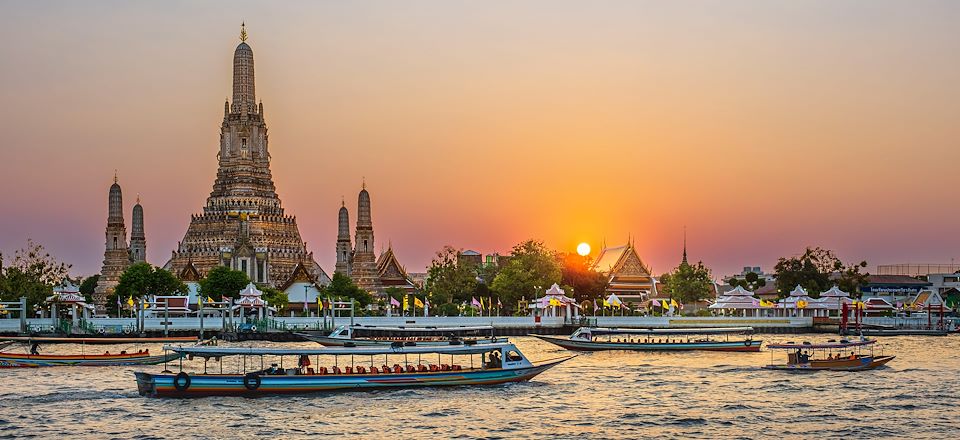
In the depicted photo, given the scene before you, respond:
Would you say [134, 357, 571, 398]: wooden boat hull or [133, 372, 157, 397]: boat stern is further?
[133, 372, 157, 397]: boat stern

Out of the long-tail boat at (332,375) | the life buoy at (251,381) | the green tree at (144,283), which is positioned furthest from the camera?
the green tree at (144,283)

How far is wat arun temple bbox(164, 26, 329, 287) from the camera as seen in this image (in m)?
134

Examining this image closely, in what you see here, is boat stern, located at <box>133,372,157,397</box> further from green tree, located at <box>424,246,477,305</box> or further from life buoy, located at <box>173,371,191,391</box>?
green tree, located at <box>424,246,477,305</box>

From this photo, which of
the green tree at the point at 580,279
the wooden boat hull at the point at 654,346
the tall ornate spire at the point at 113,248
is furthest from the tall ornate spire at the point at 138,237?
the wooden boat hull at the point at 654,346

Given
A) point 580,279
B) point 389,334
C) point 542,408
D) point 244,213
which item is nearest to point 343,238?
point 244,213

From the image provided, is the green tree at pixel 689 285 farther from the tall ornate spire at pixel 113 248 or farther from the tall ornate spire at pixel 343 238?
the tall ornate spire at pixel 113 248

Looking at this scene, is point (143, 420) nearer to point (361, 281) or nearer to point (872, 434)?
point (872, 434)

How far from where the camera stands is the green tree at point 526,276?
383ft

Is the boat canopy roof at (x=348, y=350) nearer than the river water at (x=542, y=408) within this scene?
No

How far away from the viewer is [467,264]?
12950cm

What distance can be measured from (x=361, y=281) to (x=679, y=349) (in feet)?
192

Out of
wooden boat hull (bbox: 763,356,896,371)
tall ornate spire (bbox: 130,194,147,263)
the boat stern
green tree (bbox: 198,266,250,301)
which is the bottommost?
wooden boat hull (bbox: 763,356,896,371)

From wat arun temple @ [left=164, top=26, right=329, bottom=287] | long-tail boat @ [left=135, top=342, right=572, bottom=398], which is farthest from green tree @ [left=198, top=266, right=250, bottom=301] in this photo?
long-tail boat @ [left=135, top=342, right=572, bottom=398]

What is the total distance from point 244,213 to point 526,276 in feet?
117
